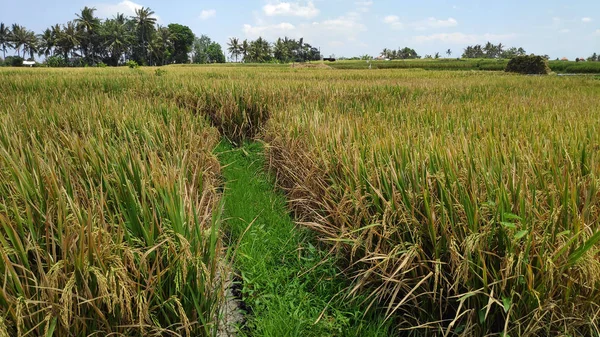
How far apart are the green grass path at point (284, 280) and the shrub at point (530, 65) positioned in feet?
94.2

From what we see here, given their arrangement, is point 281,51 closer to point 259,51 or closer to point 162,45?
point 259,51

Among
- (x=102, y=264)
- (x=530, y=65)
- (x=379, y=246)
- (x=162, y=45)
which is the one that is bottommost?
(x=379, y=246)

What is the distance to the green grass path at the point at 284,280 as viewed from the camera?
1884mm

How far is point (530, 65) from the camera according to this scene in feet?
87.1

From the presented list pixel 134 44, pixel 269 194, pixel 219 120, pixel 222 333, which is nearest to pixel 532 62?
pixel 219 120

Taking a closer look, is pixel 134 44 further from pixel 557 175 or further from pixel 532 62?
pixel 557 175

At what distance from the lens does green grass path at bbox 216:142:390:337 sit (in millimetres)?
1884

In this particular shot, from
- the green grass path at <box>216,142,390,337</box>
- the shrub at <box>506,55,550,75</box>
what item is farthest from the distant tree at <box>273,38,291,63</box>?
the green grass path at <box>216,142,390,337</box>

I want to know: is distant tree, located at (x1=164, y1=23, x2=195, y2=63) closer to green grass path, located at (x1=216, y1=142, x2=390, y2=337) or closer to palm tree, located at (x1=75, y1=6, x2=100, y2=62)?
palm tree, located at (x1=75, y1=6, x2=100, y2=62)

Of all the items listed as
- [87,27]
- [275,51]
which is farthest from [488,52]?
[87,27]

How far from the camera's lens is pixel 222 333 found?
191 cm

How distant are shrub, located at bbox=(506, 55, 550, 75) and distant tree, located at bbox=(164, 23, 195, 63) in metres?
58.9

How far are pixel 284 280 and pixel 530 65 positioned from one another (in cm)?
3033

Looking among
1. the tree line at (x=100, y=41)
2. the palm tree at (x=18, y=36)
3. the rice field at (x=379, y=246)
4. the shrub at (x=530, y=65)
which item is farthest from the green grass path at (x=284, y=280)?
the palm tree at (x=18, y=36)
